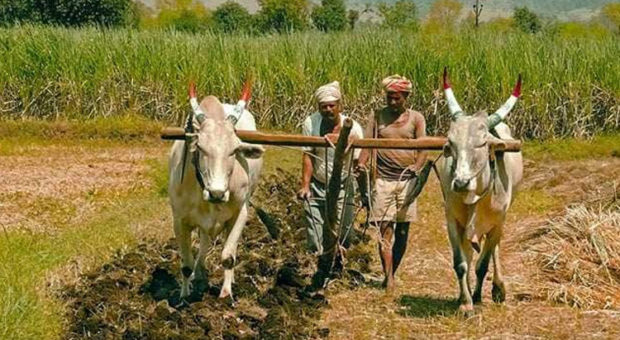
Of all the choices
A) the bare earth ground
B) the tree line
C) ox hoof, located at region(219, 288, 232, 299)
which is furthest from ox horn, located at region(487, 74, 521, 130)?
the tree line

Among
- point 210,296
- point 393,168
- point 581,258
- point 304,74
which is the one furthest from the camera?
point 304,74

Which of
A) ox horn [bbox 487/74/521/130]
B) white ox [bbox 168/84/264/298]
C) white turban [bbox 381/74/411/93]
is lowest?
white ox [bbox 168/84/264/298]

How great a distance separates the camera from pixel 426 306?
8.29m

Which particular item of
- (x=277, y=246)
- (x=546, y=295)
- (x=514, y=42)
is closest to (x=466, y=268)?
(x=546, y=295)

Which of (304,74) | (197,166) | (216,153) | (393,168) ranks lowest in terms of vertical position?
(304,74)

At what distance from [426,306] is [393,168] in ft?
3.65

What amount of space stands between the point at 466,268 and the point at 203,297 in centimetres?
183

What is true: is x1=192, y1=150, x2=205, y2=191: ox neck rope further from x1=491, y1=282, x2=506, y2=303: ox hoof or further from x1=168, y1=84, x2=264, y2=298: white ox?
x1=491, y1=282, x2=506, y2=303: ox hoof

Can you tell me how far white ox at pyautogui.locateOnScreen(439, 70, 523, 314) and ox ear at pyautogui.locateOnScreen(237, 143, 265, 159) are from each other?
127 cm

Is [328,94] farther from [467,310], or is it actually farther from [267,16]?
[267,16]

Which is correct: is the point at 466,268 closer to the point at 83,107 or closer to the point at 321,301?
the point at 321,301

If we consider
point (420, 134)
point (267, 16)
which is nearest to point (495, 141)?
point (420, 134)

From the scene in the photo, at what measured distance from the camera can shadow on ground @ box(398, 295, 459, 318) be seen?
802 cm

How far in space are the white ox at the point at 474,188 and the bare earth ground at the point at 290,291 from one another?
32cm
